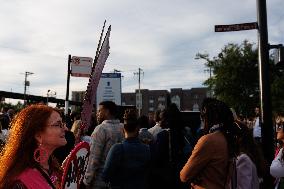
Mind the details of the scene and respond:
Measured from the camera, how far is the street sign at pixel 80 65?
44.5 feet

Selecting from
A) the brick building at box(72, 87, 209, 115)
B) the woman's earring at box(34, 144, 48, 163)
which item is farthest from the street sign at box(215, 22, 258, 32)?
the brick building at box(72, 87, 209, 115)

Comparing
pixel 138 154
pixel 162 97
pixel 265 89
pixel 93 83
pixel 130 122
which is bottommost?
pixel 138 154

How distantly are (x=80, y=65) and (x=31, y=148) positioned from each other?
11.1 metres

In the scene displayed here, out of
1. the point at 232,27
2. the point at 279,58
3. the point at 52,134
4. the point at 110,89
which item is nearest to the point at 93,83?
the point at 52,134

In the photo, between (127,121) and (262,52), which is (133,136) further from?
(262,52)

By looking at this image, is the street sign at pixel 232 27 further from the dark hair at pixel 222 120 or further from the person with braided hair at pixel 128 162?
the dark hair at pixel 222 120

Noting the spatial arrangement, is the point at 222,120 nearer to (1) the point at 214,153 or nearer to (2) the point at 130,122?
(1) the point at 214,153

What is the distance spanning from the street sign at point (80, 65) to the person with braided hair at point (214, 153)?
30.6ft

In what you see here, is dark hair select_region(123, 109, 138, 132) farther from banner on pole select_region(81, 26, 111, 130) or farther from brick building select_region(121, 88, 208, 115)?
brick building select_region(121, 88, 208, 115)

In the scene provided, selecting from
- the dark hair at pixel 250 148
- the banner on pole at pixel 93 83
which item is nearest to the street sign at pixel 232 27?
the dark hair at pixel 250 148

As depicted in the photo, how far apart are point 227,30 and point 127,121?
10.6 ft

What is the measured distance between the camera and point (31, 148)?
111 inches

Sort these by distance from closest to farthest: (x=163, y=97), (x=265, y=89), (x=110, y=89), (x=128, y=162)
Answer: (x=128, y=162), (x=265, y=89), (x=110, y=89), (x=163, y=97)

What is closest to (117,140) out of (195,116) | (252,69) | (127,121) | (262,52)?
(127,121)
